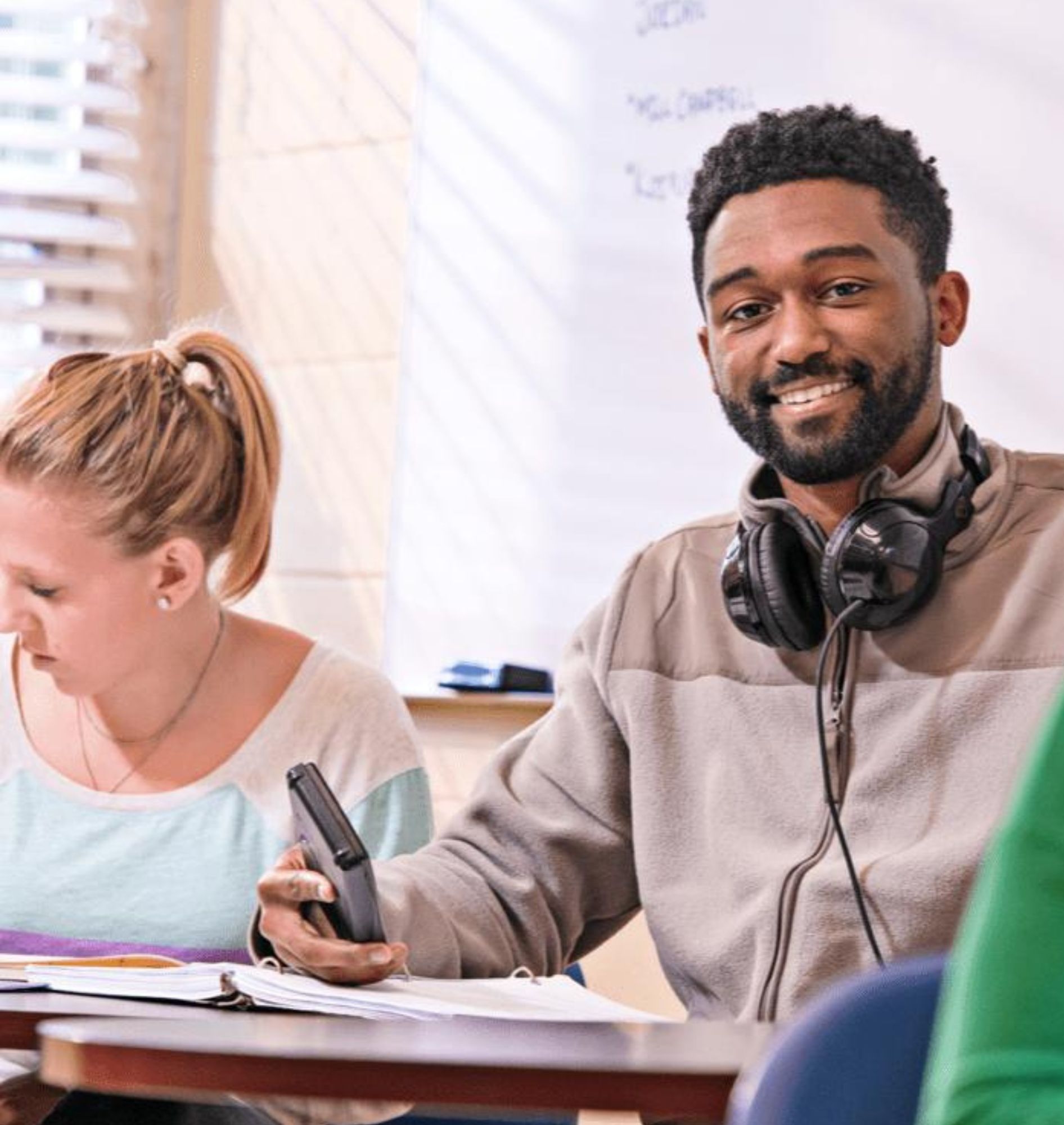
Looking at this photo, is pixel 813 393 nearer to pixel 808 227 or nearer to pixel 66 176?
pixel 808 227

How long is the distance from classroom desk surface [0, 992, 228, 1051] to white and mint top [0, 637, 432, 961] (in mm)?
544

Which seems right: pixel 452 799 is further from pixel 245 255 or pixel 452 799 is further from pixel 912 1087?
pixel 912 1087

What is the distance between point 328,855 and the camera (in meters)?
1.43

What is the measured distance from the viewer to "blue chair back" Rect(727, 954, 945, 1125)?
788 mm

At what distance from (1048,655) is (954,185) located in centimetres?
85

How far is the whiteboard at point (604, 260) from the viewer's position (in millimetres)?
2215

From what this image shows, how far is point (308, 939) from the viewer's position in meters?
1.41

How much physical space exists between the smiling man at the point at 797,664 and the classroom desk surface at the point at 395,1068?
553mm

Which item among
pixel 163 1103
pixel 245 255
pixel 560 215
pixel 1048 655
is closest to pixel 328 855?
pixel 163 1103

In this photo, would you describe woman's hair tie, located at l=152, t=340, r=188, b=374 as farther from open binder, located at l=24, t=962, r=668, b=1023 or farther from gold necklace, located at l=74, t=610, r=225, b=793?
open binder, located at l=24, t=962, r=668, b=1023

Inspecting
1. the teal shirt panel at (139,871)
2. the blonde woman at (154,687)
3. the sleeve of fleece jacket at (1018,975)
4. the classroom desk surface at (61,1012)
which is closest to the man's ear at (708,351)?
the blonde woman at (154,687)

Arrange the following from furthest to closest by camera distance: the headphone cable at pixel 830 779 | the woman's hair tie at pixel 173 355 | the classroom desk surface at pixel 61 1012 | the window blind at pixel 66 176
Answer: the window blind at pixel 66 176 → the woman's hair tie at pixel 173 355 → the headphone cable at pixel 830 779 → the classroom desk surface at pixel 61 1012

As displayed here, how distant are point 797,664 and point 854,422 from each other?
0.21 meters

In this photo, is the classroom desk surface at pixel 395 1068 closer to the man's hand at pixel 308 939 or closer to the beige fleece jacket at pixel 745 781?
the man's hand at pixel 308 939
